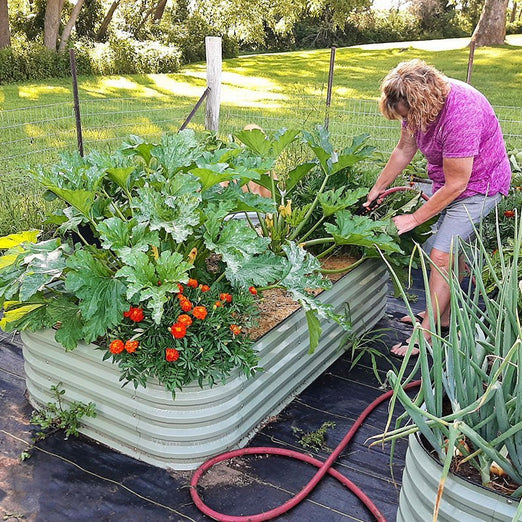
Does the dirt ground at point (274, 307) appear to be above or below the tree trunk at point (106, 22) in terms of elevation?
below

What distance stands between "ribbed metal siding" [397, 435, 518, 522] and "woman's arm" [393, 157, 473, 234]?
4.86ft

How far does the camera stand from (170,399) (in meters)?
2.13

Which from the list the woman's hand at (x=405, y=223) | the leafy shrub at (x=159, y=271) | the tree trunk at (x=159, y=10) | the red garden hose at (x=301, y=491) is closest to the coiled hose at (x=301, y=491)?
the red garden hose at (x=301, y=491)

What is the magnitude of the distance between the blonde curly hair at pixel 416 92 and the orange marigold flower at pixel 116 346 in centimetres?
151

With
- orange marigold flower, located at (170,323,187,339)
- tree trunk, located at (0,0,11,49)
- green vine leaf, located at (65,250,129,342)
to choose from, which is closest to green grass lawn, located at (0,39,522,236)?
green vine leaf, located at (65,250,129,342)

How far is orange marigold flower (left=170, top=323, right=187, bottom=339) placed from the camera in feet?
6.55

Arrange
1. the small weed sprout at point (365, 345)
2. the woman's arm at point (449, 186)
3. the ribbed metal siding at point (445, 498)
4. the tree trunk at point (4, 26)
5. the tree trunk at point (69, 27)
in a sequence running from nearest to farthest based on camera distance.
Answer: the ribbed metal siding at point (445, 498)
the woman's arm at point (449, 186)
the small weed sprout at point (365, 345)
the tree trunk at point (4, 26)
the tree trunk at point (69, 27)

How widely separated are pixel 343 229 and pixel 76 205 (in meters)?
Answer: 1.10

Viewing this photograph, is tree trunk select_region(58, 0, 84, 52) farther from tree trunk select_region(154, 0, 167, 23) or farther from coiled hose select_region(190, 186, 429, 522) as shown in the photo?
coiled hose select_region(190, 186, 429, 522)

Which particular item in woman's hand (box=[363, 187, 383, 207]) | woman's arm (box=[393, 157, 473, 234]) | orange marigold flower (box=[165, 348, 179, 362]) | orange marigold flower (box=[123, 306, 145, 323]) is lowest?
orange marigold flower (box=[165, 348, 179, 362])

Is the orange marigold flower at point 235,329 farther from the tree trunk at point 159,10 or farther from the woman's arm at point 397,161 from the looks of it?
the tree trunk at point 159,10

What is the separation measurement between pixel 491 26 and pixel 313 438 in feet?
58.8

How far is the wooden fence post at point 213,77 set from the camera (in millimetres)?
5297

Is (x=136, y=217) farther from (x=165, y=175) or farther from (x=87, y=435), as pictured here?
(x=87, y=435)
